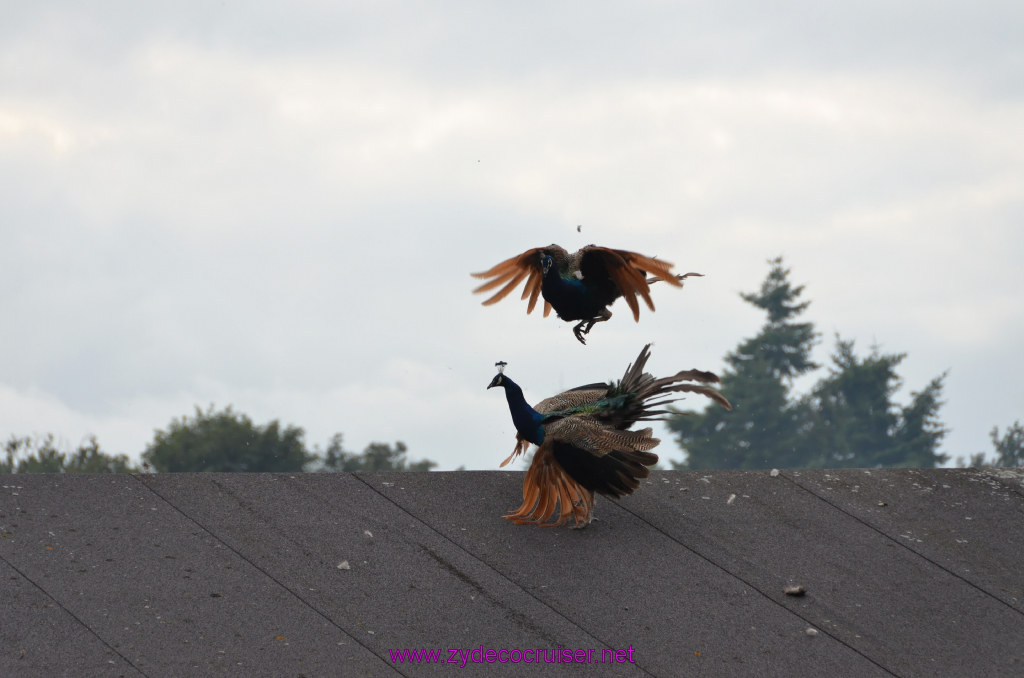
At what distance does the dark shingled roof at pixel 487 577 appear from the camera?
6.25 metres

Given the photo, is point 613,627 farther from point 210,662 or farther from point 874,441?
point 874,441

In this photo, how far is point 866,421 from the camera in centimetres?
5353

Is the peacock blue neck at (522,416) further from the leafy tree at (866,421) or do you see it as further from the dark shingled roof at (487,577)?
the leafy tree at (866,421)

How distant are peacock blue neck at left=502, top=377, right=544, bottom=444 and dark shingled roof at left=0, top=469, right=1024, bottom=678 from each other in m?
0.67

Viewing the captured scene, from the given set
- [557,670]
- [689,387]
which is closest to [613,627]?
[557,670]

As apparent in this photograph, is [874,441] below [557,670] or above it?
above

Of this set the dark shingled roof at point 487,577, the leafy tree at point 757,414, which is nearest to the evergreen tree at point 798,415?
the leafy tree at point 757,414

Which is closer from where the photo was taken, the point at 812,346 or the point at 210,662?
the point at 210,662

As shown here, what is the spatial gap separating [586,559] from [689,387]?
1.25 meters

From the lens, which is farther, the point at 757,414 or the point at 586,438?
the point at 757,414

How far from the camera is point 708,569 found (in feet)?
24.3

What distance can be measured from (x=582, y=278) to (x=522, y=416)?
3.30 feet

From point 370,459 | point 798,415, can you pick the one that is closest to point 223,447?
point 370,459

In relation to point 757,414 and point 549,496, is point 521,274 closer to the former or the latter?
point 549,496
